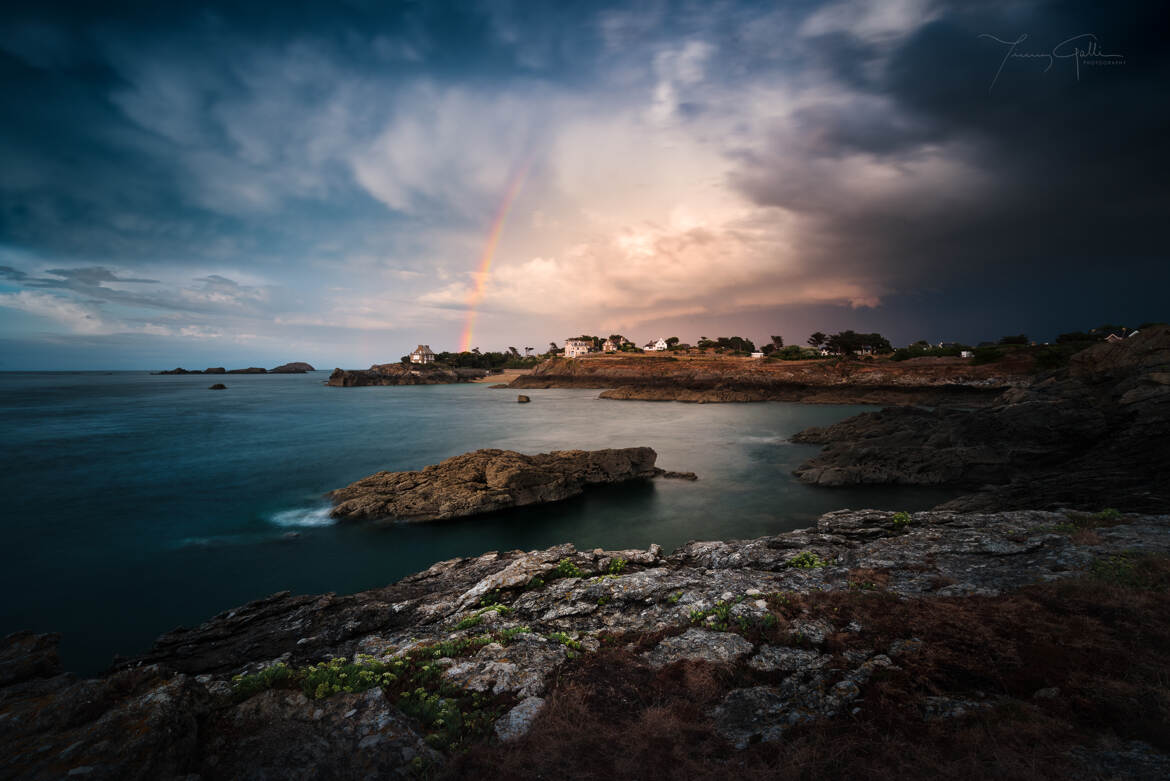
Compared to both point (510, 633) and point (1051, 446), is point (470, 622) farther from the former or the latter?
point (1051, 446)

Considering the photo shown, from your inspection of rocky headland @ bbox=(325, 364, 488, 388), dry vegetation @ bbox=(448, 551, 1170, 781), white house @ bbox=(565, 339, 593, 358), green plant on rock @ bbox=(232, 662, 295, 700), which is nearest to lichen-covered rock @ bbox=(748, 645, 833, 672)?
dry vegetation @ bbox=(448, 551, 1170, 781)

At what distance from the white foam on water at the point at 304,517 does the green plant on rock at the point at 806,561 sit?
1950 centimetres

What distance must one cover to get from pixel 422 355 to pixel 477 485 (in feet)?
528

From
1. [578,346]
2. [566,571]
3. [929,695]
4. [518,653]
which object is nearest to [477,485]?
[566,571]

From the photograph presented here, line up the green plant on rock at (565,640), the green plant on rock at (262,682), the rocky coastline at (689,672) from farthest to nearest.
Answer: the green plant on rock at (565,640) < the green plant on rock at (262,682) < the rocky coastline at (689,672)

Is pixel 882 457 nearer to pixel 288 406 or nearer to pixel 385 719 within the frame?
pixel 385 719

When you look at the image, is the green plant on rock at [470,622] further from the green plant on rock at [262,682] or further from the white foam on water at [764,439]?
the white foam on water at [764,439]

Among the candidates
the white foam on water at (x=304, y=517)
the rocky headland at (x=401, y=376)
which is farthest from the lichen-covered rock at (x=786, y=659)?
the rocky headland at (x=401, y=376)

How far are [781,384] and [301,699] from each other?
258 ft

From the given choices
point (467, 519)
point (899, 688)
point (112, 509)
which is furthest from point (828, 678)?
point (112, 509)

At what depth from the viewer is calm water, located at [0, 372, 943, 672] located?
1484 cm

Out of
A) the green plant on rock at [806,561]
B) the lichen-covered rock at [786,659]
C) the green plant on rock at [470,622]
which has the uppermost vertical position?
the lichen-covered rock at [786,659]

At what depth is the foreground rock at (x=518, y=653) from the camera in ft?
14.0

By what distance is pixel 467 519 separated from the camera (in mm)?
20609
